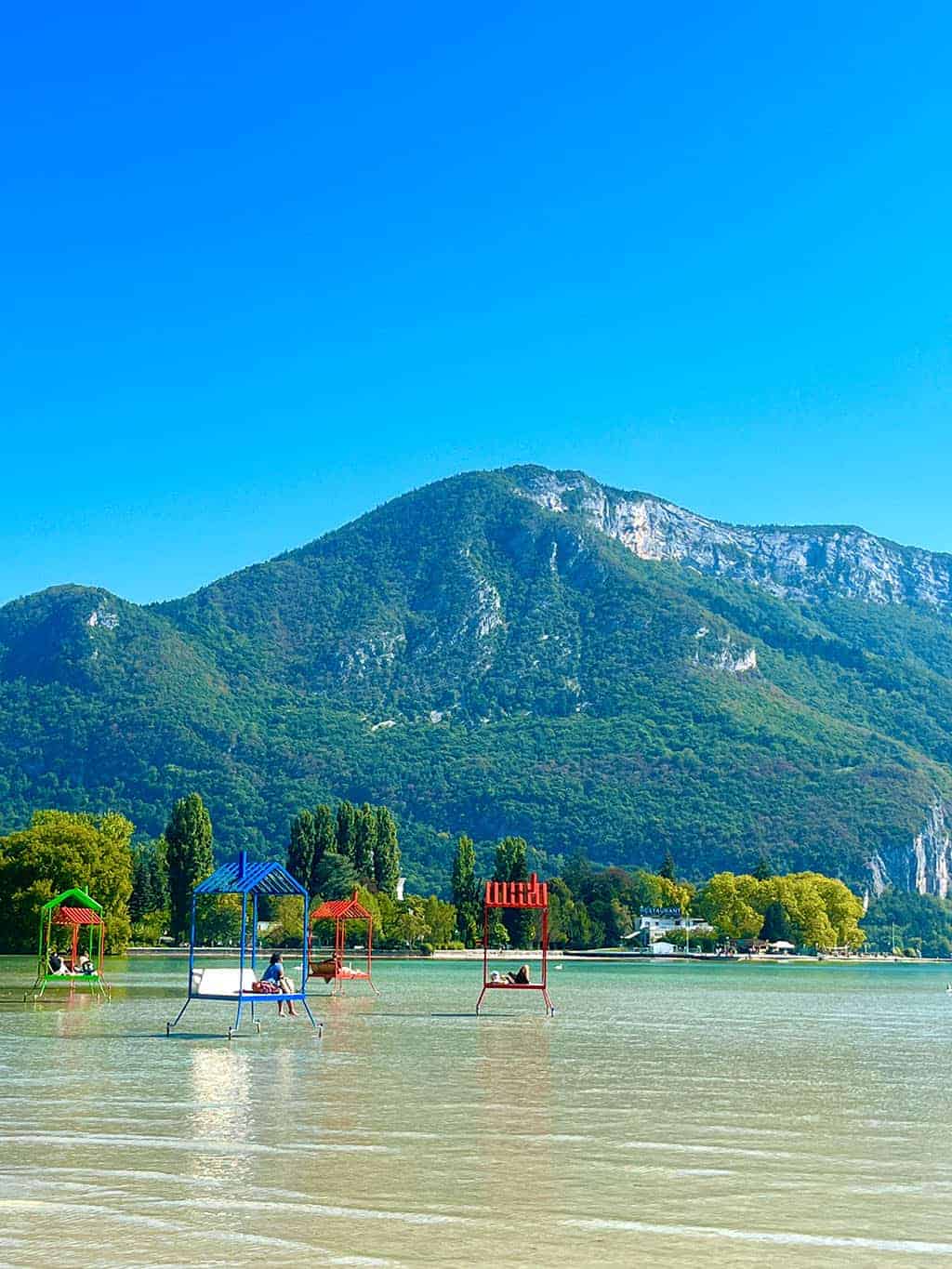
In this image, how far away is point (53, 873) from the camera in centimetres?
8494

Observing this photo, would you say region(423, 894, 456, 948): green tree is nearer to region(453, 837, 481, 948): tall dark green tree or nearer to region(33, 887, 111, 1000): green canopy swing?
region(453, 837, 481, 948): tall dark green tree

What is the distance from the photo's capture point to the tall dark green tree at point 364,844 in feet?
454

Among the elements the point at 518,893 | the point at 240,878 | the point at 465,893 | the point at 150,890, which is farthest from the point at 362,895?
the point at 240,878

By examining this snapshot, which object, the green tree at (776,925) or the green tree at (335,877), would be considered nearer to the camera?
the green tree at (335,877)

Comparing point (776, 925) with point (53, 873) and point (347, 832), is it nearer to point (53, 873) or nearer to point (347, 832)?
point (347, 832)

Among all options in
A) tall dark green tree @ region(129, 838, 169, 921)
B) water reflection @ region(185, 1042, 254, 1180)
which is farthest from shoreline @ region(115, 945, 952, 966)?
water reflection @ region(185, 1042, 254, 1180)

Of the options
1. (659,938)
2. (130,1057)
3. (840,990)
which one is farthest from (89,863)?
(659,938)

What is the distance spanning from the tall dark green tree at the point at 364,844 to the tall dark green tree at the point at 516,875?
1294 centimetres

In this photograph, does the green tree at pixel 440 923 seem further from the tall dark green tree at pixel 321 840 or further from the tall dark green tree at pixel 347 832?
the tall dark green tree at pixel 321 840

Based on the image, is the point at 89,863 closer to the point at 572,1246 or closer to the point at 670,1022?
the point at 670,1022

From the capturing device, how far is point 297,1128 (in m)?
16.2

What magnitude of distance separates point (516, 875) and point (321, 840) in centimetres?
1926

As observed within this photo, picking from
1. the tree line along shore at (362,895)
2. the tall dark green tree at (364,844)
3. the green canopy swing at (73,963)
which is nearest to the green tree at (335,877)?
the tree line along shore at (362,895)

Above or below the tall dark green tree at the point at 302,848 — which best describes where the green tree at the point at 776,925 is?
below
